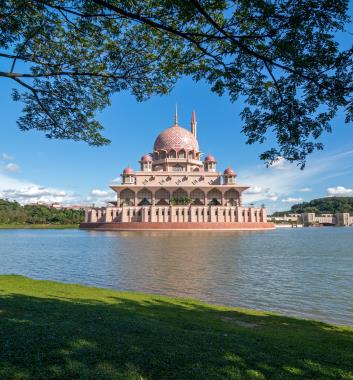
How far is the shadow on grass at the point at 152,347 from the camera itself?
3.88 metres

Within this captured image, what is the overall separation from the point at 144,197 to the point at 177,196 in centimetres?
569

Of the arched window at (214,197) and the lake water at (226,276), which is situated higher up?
the arched window at (214,197)

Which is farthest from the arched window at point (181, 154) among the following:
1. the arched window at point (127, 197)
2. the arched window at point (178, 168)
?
the arched window at point (127, 197)

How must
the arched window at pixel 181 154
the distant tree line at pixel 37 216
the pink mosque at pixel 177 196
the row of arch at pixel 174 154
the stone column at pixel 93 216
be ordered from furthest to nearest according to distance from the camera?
1. the distant tree line at pixel 37 216
2. the arched window at pixel 181 154
3. the row of arch at pixel 174 154
4. the stone column at pixel 93 216
5. the pink mosque at pixel 177 196

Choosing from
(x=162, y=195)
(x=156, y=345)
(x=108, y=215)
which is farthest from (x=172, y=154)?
(x=156, y=345)

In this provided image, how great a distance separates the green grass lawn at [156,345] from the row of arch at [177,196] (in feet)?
186

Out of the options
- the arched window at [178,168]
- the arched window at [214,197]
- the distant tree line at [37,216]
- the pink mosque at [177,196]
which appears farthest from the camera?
the distant tree line at [37,216]

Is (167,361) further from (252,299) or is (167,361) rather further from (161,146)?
(161,146)

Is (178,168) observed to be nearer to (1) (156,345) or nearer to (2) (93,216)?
(2) (93,216)

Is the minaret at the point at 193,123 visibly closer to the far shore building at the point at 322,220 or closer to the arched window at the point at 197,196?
the arched window at the point at 197,196

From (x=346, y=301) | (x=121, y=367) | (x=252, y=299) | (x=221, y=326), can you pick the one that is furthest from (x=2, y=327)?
(x=346, y=301)

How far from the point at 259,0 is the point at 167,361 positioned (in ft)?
14.4

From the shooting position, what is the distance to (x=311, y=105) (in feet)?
19.1

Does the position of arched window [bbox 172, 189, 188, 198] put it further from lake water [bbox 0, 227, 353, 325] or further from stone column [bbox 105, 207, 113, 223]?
lake water [bbox 0, 227, 353, 325]
